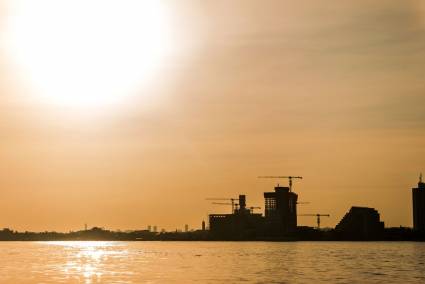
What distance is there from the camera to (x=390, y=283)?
130750 mm

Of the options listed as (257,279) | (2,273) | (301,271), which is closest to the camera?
(257,279)

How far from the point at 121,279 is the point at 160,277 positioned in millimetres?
7833

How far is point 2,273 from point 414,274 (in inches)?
2909

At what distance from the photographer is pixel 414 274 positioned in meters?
154

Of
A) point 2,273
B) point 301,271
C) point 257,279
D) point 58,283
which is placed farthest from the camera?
point 301,271

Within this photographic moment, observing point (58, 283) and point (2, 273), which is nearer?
point (58, 283)

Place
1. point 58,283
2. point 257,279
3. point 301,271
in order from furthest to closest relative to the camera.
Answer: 1. point 301,271
2. point 257,279
3. point 58,283

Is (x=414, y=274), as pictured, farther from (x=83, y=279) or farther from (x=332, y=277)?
(x=83, y=279)

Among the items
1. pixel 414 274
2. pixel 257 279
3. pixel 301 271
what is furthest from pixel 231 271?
pixel 414 274

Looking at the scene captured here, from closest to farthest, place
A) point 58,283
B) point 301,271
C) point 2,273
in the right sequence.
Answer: point 58,283 → point 2,273 → point 301,271

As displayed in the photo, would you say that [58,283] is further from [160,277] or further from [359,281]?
[359,281]

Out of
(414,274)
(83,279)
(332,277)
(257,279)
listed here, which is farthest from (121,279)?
(414,274)

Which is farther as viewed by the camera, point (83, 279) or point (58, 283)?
point (83, 279)

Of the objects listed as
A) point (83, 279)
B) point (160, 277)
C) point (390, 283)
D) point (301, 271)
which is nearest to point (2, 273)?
point (83, 279)
